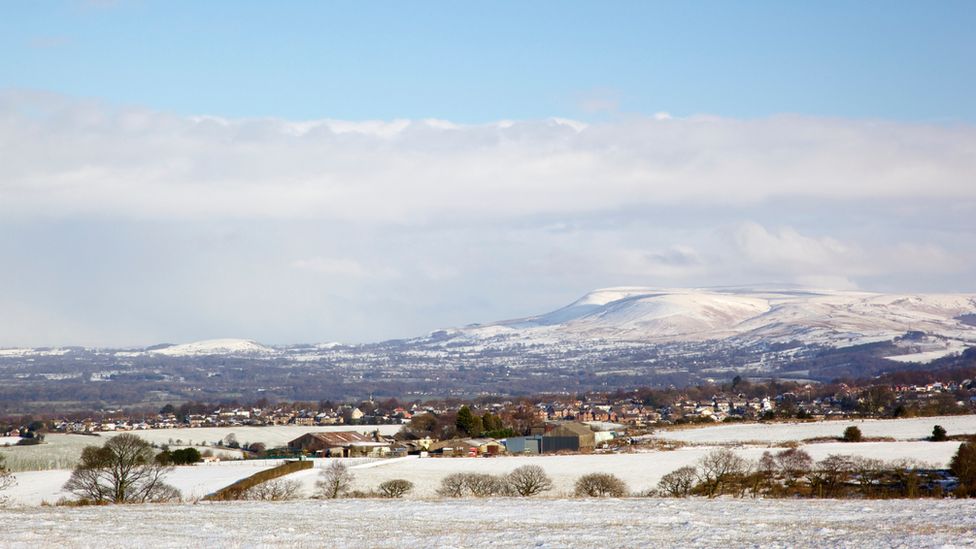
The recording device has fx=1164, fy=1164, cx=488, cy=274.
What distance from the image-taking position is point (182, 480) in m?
56.5

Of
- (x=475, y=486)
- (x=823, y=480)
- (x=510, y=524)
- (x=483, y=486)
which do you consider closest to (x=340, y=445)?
(x=483, y=486)

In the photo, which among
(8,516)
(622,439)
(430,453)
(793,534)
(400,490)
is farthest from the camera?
(622,439)

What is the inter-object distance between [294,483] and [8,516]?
70.2 ft

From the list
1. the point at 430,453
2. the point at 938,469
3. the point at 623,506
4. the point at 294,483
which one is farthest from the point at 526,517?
the point at 430,453

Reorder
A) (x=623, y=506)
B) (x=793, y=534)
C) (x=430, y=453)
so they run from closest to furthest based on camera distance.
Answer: (x=793, y=534) < (x=623, y=506) < (x=430, y=453)

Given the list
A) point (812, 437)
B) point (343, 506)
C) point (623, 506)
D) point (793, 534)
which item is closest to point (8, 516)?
point (343, 506)

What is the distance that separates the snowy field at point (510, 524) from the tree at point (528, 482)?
9.54 metres

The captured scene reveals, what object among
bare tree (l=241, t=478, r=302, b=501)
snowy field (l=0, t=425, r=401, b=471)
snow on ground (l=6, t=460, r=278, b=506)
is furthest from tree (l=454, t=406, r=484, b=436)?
bare tree (l=241, t=478, r=302, b=501)

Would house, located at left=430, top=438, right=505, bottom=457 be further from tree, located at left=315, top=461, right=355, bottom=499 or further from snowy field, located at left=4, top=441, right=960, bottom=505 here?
tree, located at left=315, top=461, right=355, bottom=499

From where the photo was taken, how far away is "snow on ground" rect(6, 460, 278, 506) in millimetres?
49094

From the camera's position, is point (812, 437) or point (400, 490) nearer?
point (400, 490)

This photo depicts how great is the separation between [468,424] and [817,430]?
28355 millimetres

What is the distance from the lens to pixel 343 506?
31.6m

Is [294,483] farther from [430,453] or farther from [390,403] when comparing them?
[390,403]
